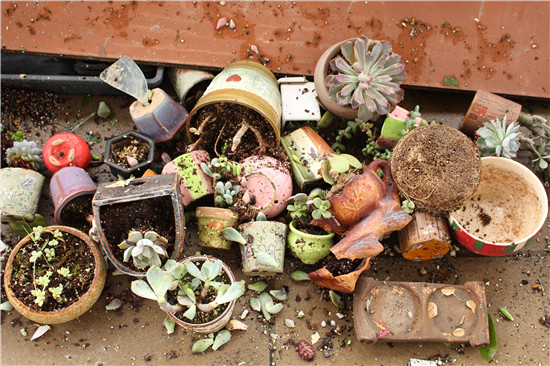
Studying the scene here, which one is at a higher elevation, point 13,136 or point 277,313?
point 13,136

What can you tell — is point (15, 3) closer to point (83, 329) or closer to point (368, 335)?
point (83, 329)

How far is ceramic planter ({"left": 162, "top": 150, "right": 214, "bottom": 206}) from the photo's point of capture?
188 centimetres

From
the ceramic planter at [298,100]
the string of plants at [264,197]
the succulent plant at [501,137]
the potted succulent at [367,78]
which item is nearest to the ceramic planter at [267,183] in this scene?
the string of plants at [264,197]

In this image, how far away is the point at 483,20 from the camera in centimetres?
205

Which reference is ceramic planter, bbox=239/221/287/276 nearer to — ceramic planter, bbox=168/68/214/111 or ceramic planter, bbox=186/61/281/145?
ceramic planter, bbox=186/61/281/145

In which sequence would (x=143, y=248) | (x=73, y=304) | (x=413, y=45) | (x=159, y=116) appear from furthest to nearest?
(x=413, y=45)
(x=159, y=116)
(x=73, y=304)
(x=143, y=248)

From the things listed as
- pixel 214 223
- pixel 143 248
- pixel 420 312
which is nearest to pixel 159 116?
pixel 214 223

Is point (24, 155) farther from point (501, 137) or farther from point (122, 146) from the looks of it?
point (501, 137)

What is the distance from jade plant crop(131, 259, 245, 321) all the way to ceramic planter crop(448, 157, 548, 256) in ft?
2.98

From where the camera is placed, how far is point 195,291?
174cm

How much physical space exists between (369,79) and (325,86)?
0.21 metres

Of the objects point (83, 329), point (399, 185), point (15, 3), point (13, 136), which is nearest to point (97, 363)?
point (83, 329)

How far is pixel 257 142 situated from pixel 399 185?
24.1 inches

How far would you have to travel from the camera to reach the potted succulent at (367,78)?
1.76 meters
